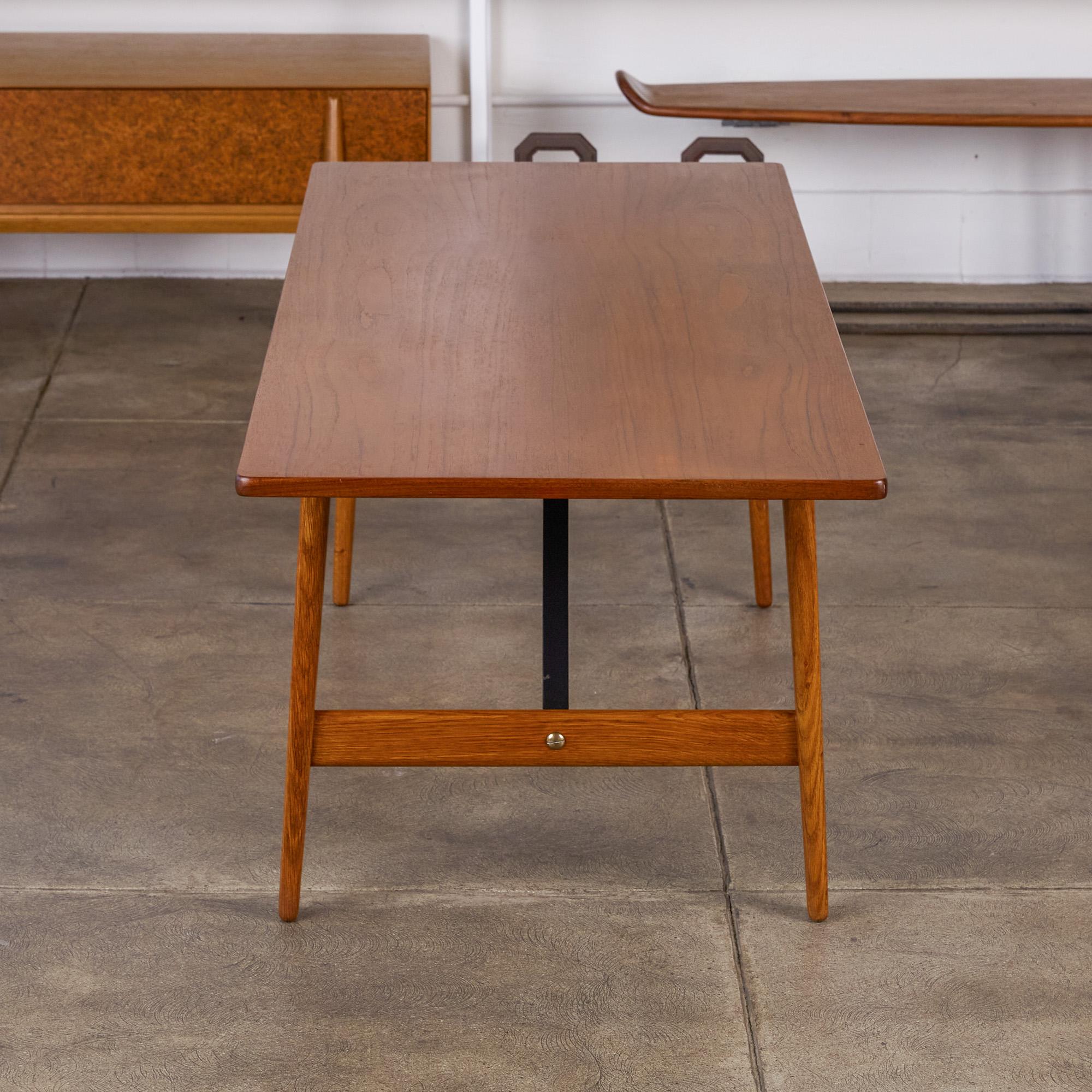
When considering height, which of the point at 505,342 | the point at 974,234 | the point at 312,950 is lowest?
the point at 312,950

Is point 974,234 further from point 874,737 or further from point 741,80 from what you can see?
point 874,737

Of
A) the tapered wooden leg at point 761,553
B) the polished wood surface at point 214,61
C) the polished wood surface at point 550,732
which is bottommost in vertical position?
the tapered wooden leg at point 761,553

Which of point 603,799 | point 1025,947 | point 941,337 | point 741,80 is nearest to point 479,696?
point 603,799

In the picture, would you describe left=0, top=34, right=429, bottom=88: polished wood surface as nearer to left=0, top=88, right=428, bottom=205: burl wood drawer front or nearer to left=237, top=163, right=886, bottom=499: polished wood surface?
left=0, top=88, right=428, bottom=205: burl wood drawer front

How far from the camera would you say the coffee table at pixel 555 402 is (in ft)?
4.85

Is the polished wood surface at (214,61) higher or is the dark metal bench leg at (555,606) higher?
the polished wood surface at (214,61)

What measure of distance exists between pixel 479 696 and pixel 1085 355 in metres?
2.16

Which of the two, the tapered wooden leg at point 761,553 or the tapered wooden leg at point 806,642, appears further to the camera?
the tapered wooden leg at point 761,553

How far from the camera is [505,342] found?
1.75 metres

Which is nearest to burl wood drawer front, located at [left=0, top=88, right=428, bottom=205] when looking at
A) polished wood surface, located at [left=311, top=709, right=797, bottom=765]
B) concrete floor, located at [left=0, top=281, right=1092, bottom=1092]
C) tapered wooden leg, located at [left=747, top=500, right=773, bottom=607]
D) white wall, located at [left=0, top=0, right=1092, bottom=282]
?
concrete floor, located at [left=0, top=281, right=1092, bottom=1092]

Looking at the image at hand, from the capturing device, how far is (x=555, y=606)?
1812mm

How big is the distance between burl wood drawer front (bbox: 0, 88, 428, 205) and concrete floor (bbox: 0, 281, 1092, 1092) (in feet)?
1.83

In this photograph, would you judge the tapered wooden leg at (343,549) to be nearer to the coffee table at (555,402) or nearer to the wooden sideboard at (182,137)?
the coffee table at (555,402)

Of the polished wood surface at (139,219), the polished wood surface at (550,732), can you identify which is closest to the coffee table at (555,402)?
the polished wood surface at (550,732)
